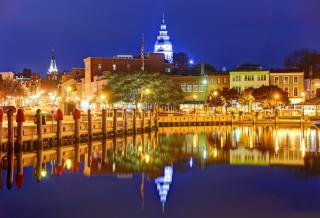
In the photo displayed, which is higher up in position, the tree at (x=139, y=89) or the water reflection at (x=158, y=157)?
the tree at (x=139, y=89)

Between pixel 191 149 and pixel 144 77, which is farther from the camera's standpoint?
pixel 144 77

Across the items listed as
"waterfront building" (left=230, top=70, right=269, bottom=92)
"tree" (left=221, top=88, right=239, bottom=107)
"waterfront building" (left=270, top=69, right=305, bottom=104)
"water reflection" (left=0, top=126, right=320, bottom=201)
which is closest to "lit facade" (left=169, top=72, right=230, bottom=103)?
"waterfront building" (left=230, top=70, right=269, bottom=92)

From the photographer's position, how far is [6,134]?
45.8 metres

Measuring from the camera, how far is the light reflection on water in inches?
1521

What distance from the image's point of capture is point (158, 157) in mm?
49000

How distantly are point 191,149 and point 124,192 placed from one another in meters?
24.9

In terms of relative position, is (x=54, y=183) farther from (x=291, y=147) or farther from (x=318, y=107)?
(x=318, y=107)

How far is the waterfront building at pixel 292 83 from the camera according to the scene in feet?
415

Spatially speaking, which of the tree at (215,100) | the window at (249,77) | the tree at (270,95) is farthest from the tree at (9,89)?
the window at (249,77)

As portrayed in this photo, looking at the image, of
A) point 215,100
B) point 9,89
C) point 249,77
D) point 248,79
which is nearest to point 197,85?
point 215,100

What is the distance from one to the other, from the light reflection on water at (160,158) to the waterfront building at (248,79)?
60890mm

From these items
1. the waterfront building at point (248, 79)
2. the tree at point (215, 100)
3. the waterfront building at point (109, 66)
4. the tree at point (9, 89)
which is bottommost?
the tree at point (215, 100)

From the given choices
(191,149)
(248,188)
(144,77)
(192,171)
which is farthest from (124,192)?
(144,77)

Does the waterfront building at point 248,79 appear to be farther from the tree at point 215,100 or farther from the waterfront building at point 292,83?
the tree at point 215,100
